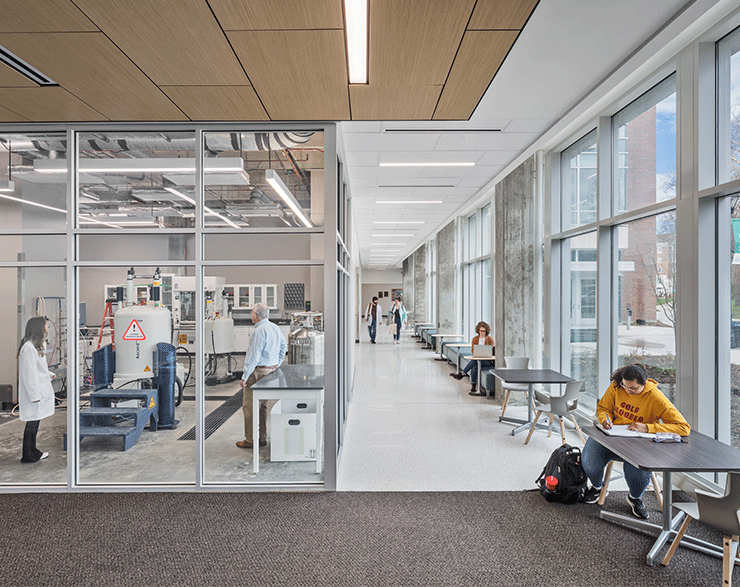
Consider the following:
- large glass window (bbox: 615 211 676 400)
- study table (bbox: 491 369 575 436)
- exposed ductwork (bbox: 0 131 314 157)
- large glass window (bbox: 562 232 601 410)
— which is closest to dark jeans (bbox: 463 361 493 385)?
study table (bbox: 491 369 575 436)

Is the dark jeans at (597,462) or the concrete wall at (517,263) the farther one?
the concrete wall at (517,263)

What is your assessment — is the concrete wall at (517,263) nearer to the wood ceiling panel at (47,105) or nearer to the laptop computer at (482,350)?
the laptop computer at (482,350)

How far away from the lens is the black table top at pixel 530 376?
17.1 feet

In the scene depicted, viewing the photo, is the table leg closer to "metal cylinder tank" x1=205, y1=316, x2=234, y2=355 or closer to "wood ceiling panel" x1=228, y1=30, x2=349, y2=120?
"metal cylinder tank" x1=205, y1=316, x2=234, y2=355

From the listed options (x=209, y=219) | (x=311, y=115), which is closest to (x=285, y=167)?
(x=311, y=115)

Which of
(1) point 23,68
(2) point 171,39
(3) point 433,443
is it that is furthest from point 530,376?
(1) point 23,68

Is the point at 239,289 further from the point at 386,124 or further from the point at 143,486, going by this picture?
the point at 386,124

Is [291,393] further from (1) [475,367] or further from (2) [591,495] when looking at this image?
(1) [475,367]

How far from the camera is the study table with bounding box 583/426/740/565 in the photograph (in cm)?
260

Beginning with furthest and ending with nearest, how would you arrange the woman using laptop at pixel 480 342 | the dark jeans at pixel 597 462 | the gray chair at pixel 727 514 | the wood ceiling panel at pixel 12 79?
the woman using laptop at pixel 480 342
the dark jeans at pixel 597 462
the wood ceiling panel at pixel 12 79
the gray chair at pixel 727 514

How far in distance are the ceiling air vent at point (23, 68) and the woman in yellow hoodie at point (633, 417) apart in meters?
4.60

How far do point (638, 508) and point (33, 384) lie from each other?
16.9ft

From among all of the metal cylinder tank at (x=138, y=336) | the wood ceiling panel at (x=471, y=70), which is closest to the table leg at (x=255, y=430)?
the metal cylinder tank at (x=138, y=336)

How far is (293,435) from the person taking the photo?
14.0 feet
